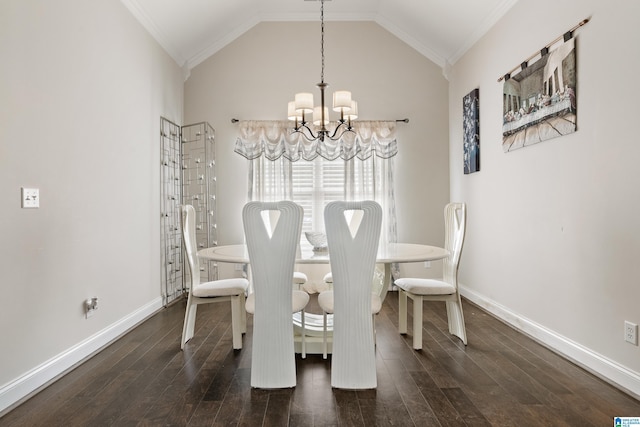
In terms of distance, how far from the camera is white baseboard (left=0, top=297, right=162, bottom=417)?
2092 millimetres

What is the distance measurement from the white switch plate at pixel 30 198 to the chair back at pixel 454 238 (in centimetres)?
273

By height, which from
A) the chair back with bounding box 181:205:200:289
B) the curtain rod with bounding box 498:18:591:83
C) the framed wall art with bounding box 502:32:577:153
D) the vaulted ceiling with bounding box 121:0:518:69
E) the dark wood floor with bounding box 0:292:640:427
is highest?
the vaulted ceiling with bounding box 121:0:518:69

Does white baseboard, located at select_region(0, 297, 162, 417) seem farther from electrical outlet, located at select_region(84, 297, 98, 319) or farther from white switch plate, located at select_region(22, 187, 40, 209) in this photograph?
white switch plate, located at select_region(22, 187, 40, 209)

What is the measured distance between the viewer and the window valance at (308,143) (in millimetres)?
4906

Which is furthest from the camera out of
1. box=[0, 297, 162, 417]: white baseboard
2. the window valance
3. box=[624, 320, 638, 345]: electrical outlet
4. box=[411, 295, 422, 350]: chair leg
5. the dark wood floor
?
the window valance

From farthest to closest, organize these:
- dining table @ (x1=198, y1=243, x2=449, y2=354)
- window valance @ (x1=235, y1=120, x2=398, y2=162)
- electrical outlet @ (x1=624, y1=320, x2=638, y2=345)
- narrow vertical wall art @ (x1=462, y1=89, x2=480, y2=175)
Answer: window valance @ (x1=235, y1=120, x2=398, y2=162) < narrow vertical wall art @ (x1=462, y1=89, x2=480, y2=175) < dining table @ (x1=198, y1=243, x2=449, y2=354) < electrical outlet @ (x1=624, y1=320, x2=638, y2=345)

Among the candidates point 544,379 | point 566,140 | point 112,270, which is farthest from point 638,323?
point 112,270

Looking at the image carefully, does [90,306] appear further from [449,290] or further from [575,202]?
[575,202]

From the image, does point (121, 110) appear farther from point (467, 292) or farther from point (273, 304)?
point (467, 292)

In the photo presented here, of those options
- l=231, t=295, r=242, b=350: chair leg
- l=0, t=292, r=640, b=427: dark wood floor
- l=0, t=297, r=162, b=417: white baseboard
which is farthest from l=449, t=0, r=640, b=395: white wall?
l=0, t=297, r=162, b=417: white baseboard

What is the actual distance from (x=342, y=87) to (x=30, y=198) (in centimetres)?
370

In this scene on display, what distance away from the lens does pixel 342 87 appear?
506cm

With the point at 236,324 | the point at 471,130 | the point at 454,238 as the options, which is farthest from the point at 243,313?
the point at 471,130

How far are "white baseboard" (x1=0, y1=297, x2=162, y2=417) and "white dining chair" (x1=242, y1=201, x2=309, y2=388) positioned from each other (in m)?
1.22
